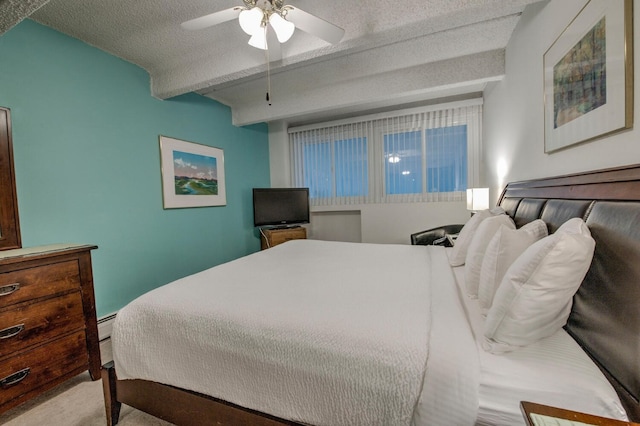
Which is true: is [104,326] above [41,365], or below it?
below

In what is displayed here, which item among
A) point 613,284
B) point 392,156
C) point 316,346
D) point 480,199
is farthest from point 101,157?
point 480,199

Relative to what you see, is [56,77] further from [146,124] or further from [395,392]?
[395,392]

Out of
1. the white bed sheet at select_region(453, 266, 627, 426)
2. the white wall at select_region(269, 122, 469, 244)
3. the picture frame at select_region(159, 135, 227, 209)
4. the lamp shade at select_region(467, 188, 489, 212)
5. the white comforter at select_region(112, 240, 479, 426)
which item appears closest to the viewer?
the white bed sheet at select_region(453, 266, 627, 426)

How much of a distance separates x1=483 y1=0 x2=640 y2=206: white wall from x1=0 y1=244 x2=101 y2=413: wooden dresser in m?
2.90

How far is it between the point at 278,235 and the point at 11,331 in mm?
2968

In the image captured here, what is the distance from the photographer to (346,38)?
1.88 metres

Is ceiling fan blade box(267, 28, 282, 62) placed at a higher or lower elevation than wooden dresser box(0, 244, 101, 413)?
higher

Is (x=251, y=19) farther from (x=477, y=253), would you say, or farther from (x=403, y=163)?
(x=403, y=163)

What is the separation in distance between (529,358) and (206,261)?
346cm

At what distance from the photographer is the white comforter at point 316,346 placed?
2.62 feet

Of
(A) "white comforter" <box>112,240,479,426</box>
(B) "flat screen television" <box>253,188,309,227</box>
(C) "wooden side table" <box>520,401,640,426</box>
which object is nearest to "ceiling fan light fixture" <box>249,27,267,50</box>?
(A) "white comforter" <box>112,240,479,426</box>

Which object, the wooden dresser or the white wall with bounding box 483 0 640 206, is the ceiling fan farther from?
the wooden dresser

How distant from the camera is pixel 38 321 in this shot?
4.92ft

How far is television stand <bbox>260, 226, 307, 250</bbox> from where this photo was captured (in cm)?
415
